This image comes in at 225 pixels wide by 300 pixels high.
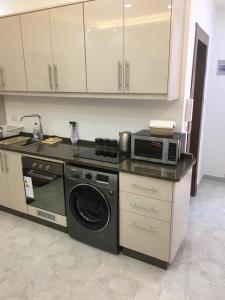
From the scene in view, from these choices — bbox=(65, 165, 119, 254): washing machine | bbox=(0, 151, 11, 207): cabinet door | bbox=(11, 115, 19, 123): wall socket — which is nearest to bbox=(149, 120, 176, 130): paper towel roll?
bbox=(65, 165, 119, 254): washing machine

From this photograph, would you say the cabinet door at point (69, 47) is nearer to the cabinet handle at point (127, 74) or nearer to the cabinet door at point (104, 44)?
the cabinet door at point (104, 44)

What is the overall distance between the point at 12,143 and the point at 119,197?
5.13ft

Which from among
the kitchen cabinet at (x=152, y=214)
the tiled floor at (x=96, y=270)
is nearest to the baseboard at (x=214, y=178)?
the tiled floor at (x=96, y=270)

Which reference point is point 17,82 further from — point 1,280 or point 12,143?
point 1,280

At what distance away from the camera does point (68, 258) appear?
230 cm

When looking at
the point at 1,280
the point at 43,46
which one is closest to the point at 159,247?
the point at 1,280

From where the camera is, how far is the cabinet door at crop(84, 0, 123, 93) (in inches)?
83.0

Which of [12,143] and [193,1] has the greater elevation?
[193,1]

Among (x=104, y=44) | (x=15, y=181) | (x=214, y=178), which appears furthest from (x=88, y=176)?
(x=214, y=178)

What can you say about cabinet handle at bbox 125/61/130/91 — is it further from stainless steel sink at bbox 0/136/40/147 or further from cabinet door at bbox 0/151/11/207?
cabinet door at bbox 0/151/11/207

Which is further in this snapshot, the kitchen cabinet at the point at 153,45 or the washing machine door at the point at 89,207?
the washing machine door at the point at 89,207

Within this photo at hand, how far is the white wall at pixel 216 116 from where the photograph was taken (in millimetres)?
3393

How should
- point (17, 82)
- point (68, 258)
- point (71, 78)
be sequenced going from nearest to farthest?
point (68, 258) < point (71, 78) < point (17, 82)

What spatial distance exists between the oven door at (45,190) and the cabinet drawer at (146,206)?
0.70 meters
